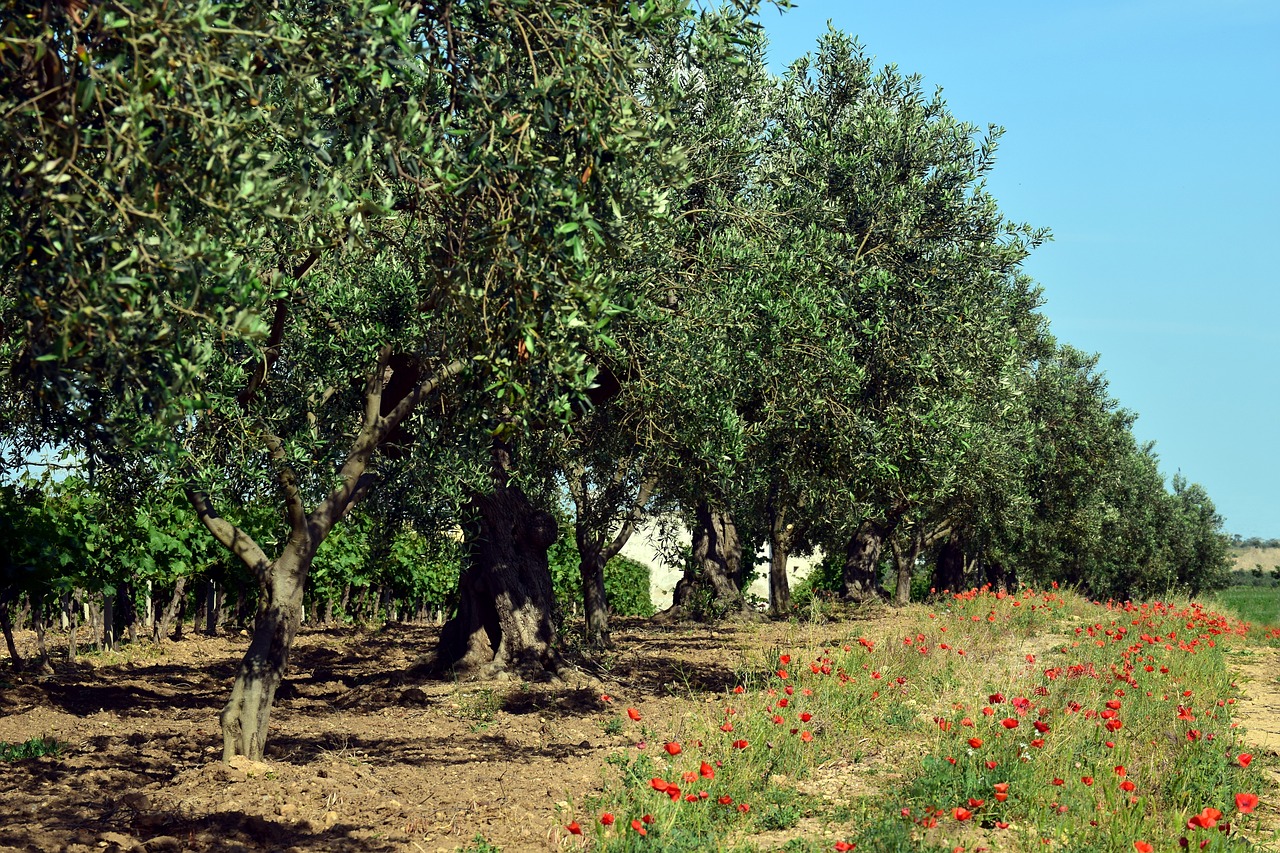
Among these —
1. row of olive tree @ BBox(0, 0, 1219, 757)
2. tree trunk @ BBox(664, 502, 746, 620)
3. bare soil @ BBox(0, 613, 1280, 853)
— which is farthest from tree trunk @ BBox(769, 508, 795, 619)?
bare soil @ BBox(0, 613, 1280, 853)

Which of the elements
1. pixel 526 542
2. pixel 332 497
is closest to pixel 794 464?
pixel 526 542

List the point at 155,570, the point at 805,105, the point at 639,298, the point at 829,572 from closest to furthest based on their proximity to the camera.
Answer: the point at 639,298, the point at 805,105, the point at 155,570, the point at 829,572

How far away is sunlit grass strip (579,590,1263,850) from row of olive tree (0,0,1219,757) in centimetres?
300

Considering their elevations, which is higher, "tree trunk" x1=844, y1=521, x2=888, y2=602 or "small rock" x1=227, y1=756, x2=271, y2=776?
"tree trunk" x1=844, y1=521, x2=888, y2=602

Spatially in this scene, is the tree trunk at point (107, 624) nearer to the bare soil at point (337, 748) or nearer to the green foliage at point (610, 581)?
the bare soil at point (337, 748)

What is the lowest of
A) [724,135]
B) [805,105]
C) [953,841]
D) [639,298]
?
[953,841]

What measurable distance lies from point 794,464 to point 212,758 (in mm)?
8266

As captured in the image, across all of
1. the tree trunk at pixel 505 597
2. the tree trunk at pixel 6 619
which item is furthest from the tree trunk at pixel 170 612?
the tree trunk at pixel 505 597

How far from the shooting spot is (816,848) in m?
7.37

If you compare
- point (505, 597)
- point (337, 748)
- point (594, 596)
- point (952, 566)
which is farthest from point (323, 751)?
point (952, 566)

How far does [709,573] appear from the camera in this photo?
31.2m

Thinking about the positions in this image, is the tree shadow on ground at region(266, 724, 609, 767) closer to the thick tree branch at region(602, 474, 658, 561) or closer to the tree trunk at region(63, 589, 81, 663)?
the thick tree branch at region(602, 474, 658, 561)

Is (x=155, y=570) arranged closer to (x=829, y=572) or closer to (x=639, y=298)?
(x=639, y=298)

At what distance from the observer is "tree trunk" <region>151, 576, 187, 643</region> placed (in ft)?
68.0
